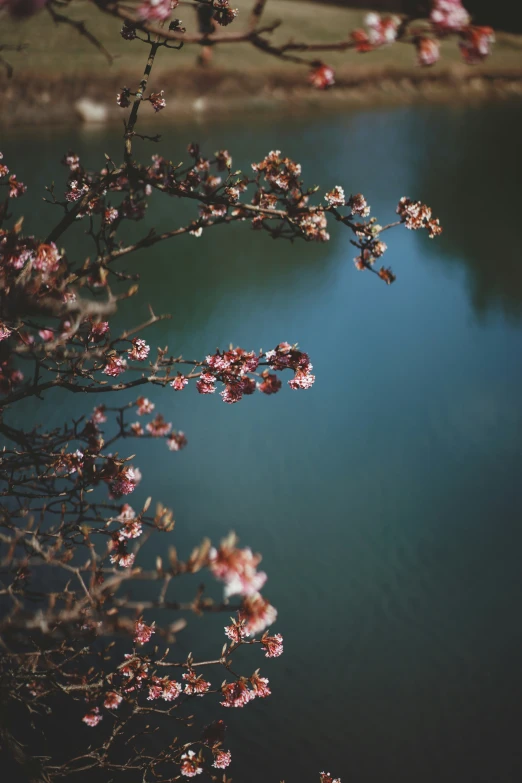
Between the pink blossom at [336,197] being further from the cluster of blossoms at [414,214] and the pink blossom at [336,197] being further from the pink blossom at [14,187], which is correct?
the pink blossom at [14,187]

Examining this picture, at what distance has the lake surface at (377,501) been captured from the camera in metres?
3.31

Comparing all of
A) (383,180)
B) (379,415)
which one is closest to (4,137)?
(383,180)

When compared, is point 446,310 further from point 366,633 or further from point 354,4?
point 354,4

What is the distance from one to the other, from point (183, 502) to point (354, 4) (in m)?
22.0

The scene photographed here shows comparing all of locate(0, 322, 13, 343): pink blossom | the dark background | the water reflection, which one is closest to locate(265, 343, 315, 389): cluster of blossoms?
locate(0, 322, 13, 343): pink blossom

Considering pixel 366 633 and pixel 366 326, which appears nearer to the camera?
pixel 366 633

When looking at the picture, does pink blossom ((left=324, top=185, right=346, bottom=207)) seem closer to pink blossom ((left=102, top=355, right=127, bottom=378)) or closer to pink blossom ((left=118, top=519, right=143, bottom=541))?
pink blossom ((left=102, top=355, right=127, bottom=378))

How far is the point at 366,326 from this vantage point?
8.39 meters

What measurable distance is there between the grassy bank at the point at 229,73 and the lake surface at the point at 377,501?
8.98 feet

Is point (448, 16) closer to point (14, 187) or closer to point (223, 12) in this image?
point (223, 12)

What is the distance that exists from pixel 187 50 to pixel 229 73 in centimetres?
121

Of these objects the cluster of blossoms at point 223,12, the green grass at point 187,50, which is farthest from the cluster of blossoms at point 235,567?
the green grass at point 187,50

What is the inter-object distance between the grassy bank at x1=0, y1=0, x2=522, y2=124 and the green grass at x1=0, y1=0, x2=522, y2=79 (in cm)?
3

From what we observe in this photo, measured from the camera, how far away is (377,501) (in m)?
5.21
